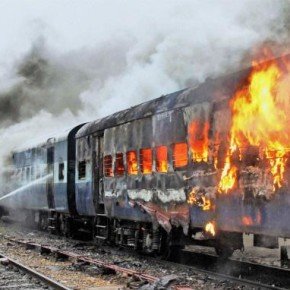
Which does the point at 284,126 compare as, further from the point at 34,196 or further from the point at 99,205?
the point at 34,196

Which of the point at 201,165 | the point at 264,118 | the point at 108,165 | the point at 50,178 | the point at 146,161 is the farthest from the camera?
the point at 50,178

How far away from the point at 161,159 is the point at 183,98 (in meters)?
1.40

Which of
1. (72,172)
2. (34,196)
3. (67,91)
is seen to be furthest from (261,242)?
(67,91)

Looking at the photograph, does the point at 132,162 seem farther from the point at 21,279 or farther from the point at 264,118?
the point at 264,118

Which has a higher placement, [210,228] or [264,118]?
[264,118]

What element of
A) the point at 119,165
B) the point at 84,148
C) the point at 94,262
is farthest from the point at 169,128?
the point at 84,148

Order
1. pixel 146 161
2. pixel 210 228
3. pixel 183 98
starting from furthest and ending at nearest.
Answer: pixel 146 161 → pixel 183 98 → pixel 210 228

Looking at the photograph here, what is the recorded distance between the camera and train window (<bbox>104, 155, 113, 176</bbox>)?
46.1 ft

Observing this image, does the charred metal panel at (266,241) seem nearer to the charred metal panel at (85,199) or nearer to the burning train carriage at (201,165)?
the burning train carriage at (201,165)

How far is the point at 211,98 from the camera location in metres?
9.82

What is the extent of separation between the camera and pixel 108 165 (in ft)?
46.8

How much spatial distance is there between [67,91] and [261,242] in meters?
32.9

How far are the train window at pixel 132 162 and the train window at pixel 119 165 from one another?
0.34 meters

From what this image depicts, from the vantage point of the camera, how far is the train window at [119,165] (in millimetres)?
13383
